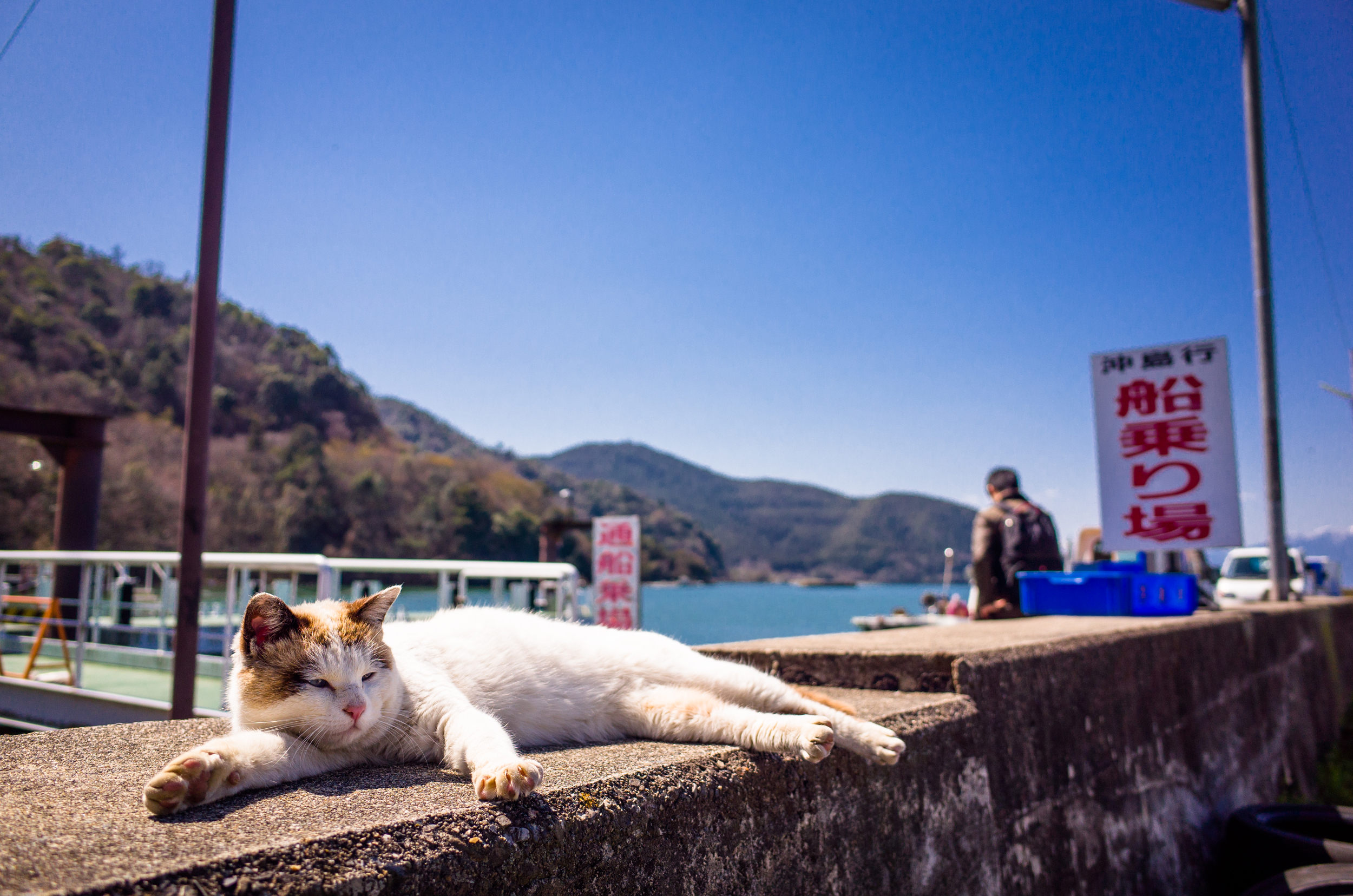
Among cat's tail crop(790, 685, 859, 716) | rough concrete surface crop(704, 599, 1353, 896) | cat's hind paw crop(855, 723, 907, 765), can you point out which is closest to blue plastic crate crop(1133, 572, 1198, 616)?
rough concrete surface crop(704, 599, 1353, 896)

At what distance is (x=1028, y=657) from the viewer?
7.96 ft

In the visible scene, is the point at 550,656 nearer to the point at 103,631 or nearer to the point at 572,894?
the point at 572,894

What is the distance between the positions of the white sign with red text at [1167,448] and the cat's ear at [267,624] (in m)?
6.07

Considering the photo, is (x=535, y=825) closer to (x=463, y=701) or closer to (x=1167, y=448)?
(x=463, y=701)

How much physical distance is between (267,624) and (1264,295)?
9.63 m

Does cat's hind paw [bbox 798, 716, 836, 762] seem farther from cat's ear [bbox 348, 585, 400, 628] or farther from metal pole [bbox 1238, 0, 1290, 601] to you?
metal pole [bbox 1238, 0, 1290, 601]

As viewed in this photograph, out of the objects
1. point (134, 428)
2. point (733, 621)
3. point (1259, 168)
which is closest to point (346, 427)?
point (134, 428)

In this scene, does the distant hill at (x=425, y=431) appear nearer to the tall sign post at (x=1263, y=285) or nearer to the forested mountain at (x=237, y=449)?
the forested mountain at (x=237, y=449)

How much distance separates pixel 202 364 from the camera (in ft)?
16.8

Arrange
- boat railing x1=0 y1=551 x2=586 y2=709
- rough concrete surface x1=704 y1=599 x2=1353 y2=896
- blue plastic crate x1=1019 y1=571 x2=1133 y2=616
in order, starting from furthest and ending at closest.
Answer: boat railing x1=0 y1=551 x2=586 y2=709, blue plastic crate x1=1019 y1=571 x2=1133 y2=616, rough concrete surface x1=704 y1=599 x2=1353 y2=896

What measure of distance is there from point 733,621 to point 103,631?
4186cm

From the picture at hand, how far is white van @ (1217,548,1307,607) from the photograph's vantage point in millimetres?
15039

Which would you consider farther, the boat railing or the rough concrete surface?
the boat railing

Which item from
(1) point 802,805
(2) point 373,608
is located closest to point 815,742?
(1) point 802,805
